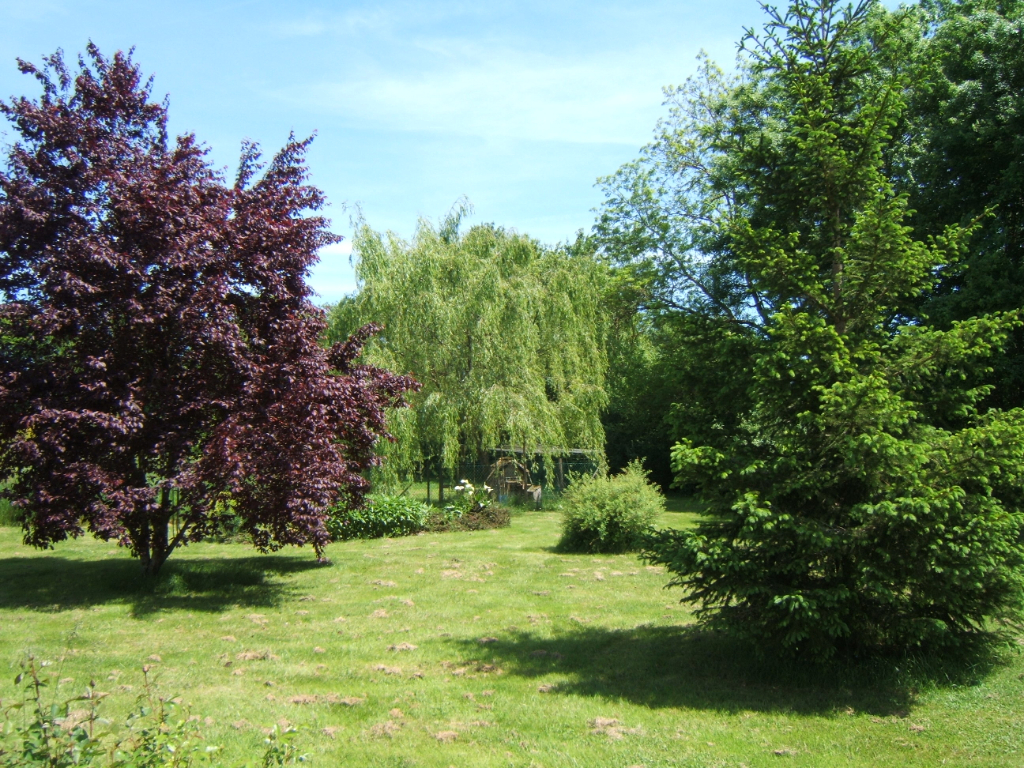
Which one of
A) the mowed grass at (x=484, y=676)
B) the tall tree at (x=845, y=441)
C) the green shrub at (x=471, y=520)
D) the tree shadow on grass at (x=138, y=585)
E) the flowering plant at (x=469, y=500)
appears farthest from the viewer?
the flowering plant at (x=469, y=500)

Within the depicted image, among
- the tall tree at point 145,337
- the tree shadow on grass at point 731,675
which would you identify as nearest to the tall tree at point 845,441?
the tree shadow on grass at point 731,675

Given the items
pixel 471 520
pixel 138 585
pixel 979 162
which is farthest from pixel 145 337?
pixel 979 162

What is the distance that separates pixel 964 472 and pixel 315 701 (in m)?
5.60

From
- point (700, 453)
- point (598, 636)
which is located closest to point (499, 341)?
point (598, 636)

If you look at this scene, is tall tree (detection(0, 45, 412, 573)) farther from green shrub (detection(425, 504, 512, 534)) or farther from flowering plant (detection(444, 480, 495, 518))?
flowering plant (detection(444, 480, 495, 518))

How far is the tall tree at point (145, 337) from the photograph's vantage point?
932 centimetres

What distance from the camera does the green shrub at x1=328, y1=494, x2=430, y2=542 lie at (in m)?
17.0

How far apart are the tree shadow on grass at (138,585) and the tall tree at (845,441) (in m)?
6.59

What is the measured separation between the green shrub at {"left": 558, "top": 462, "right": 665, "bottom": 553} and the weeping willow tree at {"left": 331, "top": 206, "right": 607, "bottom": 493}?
5121 millimetres

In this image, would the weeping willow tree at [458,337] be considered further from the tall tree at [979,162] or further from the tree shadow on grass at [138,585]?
the tall tree at [979,162]

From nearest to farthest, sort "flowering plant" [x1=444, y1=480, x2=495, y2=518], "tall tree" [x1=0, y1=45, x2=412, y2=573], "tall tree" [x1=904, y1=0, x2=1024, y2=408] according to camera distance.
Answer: "tall tree" [x1=0, y1=45, x2=412, y2=573] → "tall tree" [x1=904, y1=0, x2=1024, y2=408] → "flowering plant" [x1=444, y1=480, x2=495, y2=518]

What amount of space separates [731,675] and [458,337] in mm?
14372

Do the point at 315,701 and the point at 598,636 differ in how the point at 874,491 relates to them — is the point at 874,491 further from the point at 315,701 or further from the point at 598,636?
the point at 315,701

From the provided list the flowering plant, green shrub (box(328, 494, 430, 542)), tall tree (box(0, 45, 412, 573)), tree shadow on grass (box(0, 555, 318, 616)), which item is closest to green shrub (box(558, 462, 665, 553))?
green shrub (box(328, 494, 430, 542))
